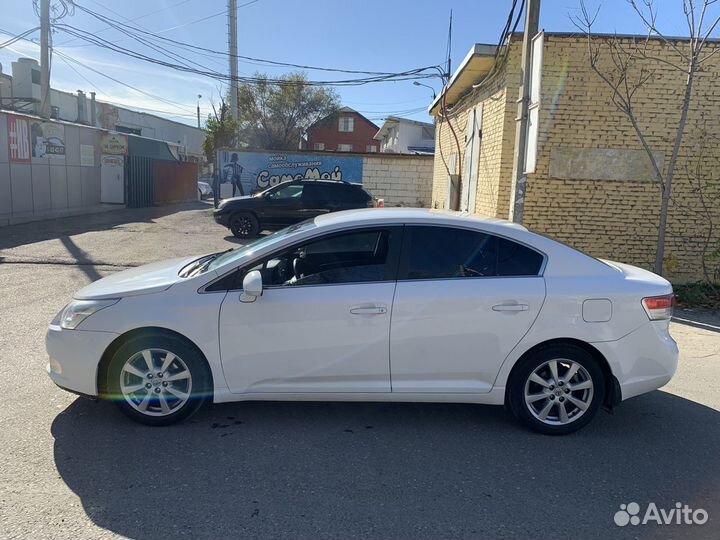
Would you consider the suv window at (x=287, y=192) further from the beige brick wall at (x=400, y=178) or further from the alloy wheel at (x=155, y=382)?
the alloy wheel at (x=155, y=382)

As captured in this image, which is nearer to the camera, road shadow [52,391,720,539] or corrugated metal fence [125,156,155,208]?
road shadow [52,391,720,539]

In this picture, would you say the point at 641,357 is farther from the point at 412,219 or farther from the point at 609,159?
the point at 609,159

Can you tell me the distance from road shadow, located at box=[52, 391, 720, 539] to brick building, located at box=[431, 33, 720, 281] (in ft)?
17.5

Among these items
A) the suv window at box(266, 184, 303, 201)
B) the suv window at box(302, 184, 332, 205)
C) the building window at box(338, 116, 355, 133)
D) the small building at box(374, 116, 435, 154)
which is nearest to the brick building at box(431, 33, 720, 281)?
the suv window at box(302, 184, 332, 205)

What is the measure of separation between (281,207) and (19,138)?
870 centimetres

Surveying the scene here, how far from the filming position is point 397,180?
2284 centimetres

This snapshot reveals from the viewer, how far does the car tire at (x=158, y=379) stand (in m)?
3.75

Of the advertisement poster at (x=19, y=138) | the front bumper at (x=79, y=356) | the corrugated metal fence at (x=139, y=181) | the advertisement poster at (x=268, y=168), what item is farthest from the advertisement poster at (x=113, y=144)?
the front bumper at (x=79, y=356)

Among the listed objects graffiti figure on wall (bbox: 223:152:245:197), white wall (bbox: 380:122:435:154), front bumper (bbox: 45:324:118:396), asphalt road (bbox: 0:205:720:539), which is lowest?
asphalt road (bbox: 0:205:720:539)

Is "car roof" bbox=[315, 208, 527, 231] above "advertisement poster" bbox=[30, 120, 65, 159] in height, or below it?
below

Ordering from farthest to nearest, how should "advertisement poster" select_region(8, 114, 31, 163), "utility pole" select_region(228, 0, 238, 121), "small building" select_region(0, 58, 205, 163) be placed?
"utility pole" select_region(228, 0, 238, 121)
"small building" select_region(0, 58, 205, 163)
"advertisement poster" select_region(8, 114, 31, 163)

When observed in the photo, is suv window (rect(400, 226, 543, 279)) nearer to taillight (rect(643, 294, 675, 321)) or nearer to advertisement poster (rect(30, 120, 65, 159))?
taillight (rect(643, 294, 675, 321))

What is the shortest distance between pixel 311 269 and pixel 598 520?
2318 mm

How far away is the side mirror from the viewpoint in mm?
3611
